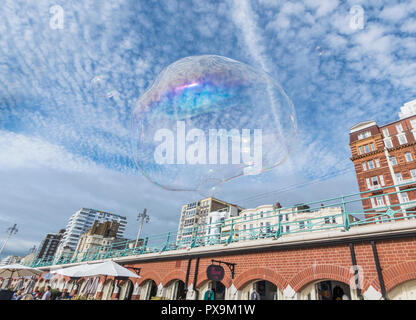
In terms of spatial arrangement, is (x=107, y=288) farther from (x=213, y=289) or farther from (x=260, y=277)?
(x=260, y=277)

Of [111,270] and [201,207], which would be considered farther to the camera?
[201,207]

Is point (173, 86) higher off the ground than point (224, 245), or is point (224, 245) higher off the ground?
point (173, 86)

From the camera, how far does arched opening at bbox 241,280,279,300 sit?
8.61 m

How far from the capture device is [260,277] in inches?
344

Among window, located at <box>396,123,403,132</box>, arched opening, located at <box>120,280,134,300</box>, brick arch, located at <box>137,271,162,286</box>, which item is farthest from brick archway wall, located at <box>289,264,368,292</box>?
window, located at <box>396,123,403,132</box>

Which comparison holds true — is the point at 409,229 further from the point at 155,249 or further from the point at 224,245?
the point at 155,249

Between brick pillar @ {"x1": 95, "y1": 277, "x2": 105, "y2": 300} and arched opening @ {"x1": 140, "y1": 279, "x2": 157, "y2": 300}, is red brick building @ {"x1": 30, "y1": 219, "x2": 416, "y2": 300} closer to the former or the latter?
arched opening @ {"x1": 140, "y1": 279, "x2": 157, "y2": 300}

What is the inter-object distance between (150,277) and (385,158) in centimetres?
3465

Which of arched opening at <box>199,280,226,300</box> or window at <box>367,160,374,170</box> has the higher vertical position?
window at <box>367,160,374,170</box>

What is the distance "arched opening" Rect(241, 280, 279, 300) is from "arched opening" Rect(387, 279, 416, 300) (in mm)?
3742

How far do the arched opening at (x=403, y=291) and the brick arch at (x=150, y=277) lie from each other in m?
10.9
